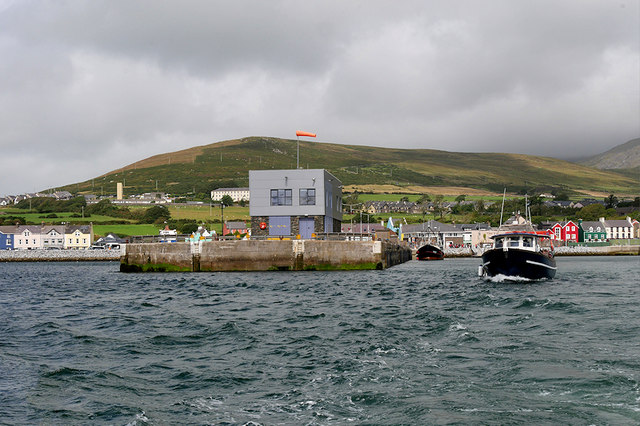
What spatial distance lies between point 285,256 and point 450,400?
115 ft

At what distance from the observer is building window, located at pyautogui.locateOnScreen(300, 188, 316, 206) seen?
5816cm

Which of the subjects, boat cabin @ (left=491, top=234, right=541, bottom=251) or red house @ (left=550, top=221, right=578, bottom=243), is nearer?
boat cabin @ (left=491, top=234, right=541, bottom=251)

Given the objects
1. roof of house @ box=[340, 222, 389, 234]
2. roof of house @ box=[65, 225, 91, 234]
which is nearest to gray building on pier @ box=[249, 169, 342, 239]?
roof of house @ box=[340, 222, 389, 234]

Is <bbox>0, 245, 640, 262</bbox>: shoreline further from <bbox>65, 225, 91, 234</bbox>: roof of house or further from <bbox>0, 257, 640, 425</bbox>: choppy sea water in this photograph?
<bbox>0, 257, 640, 425</bbox>: choppy sea water

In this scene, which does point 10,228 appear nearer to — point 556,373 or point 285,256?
point 285,256

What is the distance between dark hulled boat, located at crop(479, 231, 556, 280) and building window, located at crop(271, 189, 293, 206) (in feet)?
74.7

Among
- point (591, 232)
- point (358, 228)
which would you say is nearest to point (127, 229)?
point (358, 228)

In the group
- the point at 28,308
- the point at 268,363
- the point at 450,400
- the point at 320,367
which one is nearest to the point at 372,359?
the point at 320,367

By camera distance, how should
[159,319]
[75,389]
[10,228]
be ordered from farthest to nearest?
[10,228] < [159,319] < [75,389]

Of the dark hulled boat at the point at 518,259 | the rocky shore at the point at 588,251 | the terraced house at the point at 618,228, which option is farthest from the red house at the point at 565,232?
the dark hulled boat at the point at 518,259

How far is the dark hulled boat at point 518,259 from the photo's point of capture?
37.7m

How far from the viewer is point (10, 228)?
13750 cm

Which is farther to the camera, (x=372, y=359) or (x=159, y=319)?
(x=159, y=319)

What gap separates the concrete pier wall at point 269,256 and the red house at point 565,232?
130096 millimetres
